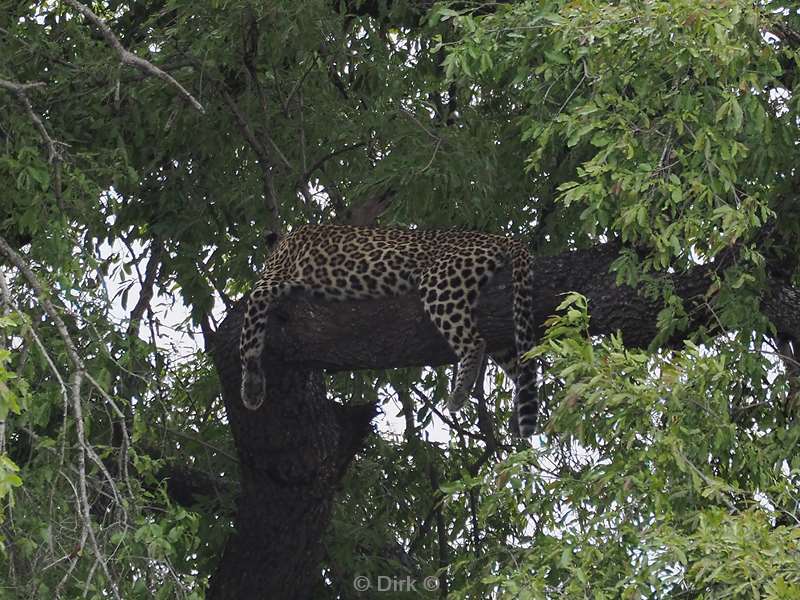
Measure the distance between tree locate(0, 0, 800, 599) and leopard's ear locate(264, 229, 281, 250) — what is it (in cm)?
5

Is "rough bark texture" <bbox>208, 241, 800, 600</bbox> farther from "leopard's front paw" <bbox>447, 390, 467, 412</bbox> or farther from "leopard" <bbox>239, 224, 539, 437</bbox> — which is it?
"leopard's front paw" <bbox>447, 390, 467, 412</bbox>

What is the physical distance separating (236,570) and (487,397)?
2.49 metres

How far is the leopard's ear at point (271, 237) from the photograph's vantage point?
895cm

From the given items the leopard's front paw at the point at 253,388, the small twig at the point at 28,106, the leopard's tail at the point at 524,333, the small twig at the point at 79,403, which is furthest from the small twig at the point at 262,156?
the small twig at the point at 79,403

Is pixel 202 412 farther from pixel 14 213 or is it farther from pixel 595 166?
pixel 595 166

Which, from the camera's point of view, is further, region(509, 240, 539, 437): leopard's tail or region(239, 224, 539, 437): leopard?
region(239, 224, 539, 437): leopard

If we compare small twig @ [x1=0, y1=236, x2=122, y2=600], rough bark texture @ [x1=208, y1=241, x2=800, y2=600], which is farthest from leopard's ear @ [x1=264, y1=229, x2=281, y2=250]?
small twig @ [x1=0, y1=236, x2=122, y2=600]

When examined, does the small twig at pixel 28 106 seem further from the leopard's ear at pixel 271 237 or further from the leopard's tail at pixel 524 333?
the leopard's tail at pixel 524 333

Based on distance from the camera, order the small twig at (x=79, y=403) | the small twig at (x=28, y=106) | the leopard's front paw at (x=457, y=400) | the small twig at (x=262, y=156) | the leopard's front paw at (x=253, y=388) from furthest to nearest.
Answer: the small twig at (x=262, y=156) → the leopard's front paw at (x=253, y=388) → the leopard's front paw at (x=457, y=400) → the small twig at (x=28, y=106) → the small twig at (x=79, y=403)

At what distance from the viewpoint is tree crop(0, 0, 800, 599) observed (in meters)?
5.84

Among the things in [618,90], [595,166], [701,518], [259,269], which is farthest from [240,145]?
[701,518]

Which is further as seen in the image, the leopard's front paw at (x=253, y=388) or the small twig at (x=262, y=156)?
the small twig at (x=262, y=156)

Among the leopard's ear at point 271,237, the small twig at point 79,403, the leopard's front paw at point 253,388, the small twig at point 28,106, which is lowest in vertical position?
the small twig at point 79,403

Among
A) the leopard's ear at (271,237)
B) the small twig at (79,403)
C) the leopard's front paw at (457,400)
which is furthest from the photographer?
the leopard's ear at (271,237)
